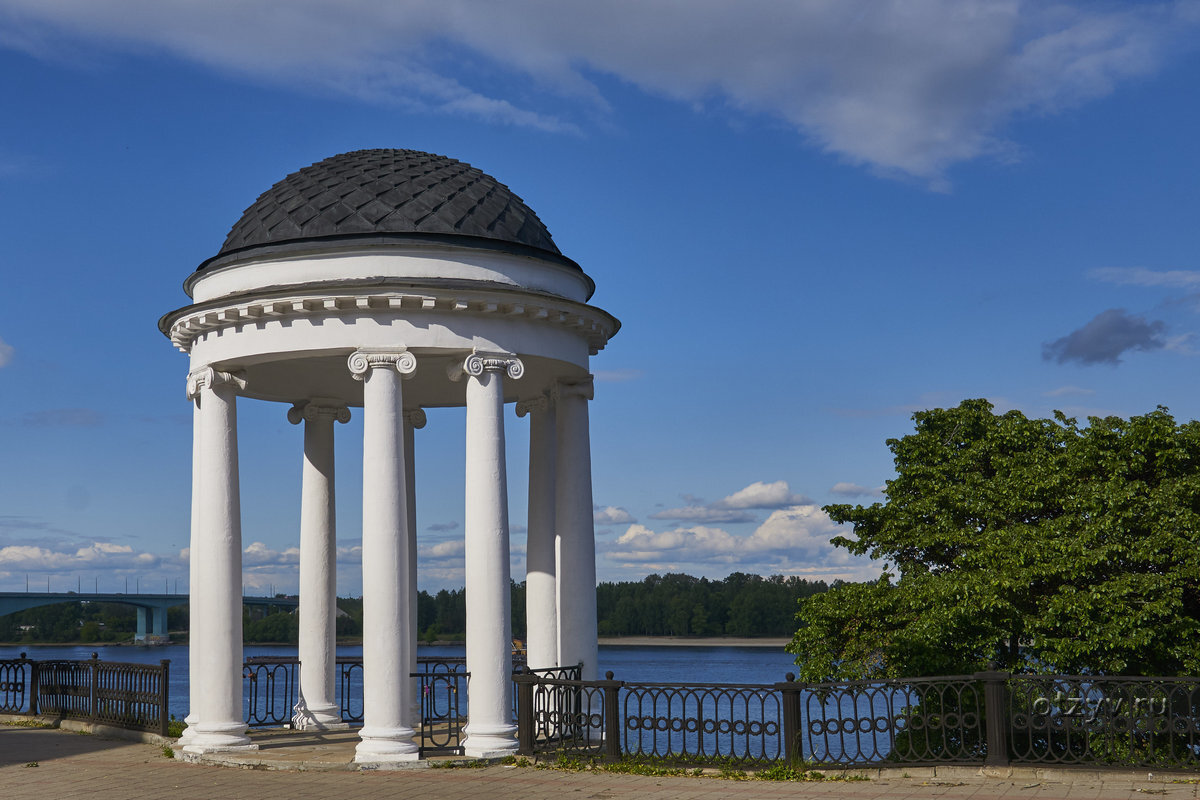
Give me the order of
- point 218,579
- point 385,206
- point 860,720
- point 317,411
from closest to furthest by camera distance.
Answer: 1. point 860,720
2. point 218,579
3. point 385,206
4. point 317,411

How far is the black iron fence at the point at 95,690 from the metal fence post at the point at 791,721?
10550 millimetres

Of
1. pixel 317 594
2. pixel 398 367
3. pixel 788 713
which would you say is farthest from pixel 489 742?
pixel 317 594

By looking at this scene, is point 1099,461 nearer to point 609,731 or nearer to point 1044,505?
point 1044,505

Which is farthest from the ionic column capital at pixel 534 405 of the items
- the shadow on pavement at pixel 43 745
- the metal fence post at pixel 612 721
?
the shadow on pavement at pixel 43 745

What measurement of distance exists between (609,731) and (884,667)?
841 cm

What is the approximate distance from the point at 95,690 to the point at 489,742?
32.4 feet

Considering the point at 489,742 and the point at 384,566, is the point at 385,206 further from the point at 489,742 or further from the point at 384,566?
the point at 489,742

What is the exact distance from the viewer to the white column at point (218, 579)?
1766 cm

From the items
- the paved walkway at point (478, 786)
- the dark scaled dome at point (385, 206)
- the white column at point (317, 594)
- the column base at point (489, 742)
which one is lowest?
the paved walkway at point (478, 786)

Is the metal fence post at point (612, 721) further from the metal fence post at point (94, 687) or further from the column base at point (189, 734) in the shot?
the metal fence post at point (94, 687)

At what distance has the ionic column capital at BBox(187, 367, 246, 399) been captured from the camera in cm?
1833

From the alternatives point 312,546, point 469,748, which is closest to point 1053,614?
point 469,748

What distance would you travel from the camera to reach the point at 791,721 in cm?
1548

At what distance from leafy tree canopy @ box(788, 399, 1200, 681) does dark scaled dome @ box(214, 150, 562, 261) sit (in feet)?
A: 32.0
